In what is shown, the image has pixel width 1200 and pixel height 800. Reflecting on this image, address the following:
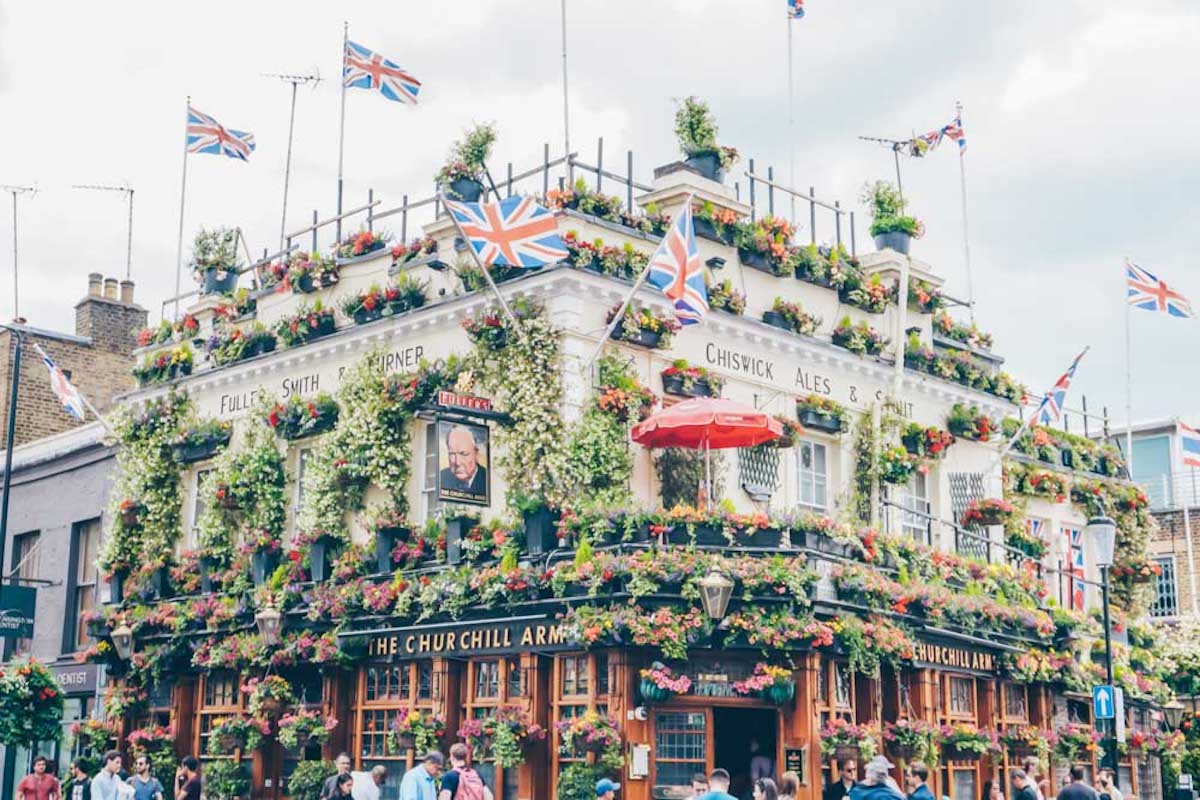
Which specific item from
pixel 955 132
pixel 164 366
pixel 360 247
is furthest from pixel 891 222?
pixel 164 366

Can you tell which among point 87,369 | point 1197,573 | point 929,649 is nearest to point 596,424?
point 929,649

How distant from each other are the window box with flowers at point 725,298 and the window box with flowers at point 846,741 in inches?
249

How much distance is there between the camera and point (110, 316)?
1457 inches

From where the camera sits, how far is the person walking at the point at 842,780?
20.7 m

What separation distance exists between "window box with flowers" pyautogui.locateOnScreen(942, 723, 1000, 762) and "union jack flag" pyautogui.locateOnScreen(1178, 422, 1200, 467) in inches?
451

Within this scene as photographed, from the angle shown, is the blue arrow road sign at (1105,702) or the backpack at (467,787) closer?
the backpack at (467,787)

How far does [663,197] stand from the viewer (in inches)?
969

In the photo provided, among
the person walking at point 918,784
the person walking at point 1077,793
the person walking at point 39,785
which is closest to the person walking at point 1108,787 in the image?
the person walking at point 918,784

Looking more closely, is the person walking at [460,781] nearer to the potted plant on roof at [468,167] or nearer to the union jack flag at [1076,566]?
the potted plant on roof at [468,167]

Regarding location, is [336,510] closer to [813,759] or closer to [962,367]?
[813,759]

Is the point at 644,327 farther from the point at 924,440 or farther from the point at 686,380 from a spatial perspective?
the point at 924,440

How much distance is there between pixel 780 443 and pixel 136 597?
1151cm

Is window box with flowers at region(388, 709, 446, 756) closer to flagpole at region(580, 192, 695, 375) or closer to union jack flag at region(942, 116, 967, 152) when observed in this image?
flagpole at region(580, 192, 695, 375)

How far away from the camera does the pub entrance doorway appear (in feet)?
74.3
